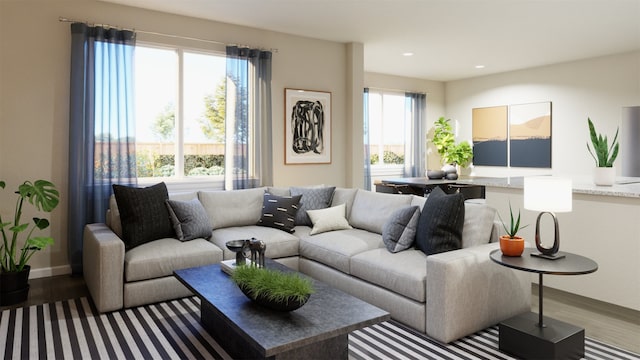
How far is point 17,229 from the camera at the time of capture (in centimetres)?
350

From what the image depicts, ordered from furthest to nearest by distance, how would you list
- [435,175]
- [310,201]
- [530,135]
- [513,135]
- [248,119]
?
[513,135] → [530,135] → [435,175] → [248,119] → [310,201]

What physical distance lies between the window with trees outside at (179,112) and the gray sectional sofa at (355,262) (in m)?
0.81

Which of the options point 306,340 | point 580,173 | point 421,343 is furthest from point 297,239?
point 580,173

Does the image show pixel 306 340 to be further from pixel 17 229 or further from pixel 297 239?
pixel 17 229

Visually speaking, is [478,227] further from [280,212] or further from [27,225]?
[27,225]

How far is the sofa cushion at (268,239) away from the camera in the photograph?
3.91 meters

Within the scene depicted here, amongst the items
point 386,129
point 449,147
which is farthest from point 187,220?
point 449,147

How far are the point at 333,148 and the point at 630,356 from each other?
13.5 feet

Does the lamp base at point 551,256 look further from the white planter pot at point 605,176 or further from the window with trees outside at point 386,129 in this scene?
the window with trees outside at point 386,129

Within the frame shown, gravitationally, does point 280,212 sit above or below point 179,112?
below

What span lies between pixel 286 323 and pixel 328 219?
214cm

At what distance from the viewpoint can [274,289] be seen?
2.23 metres

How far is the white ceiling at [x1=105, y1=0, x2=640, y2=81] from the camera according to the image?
14.7ft

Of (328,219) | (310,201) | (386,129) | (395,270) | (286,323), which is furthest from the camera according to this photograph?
(386,129)
